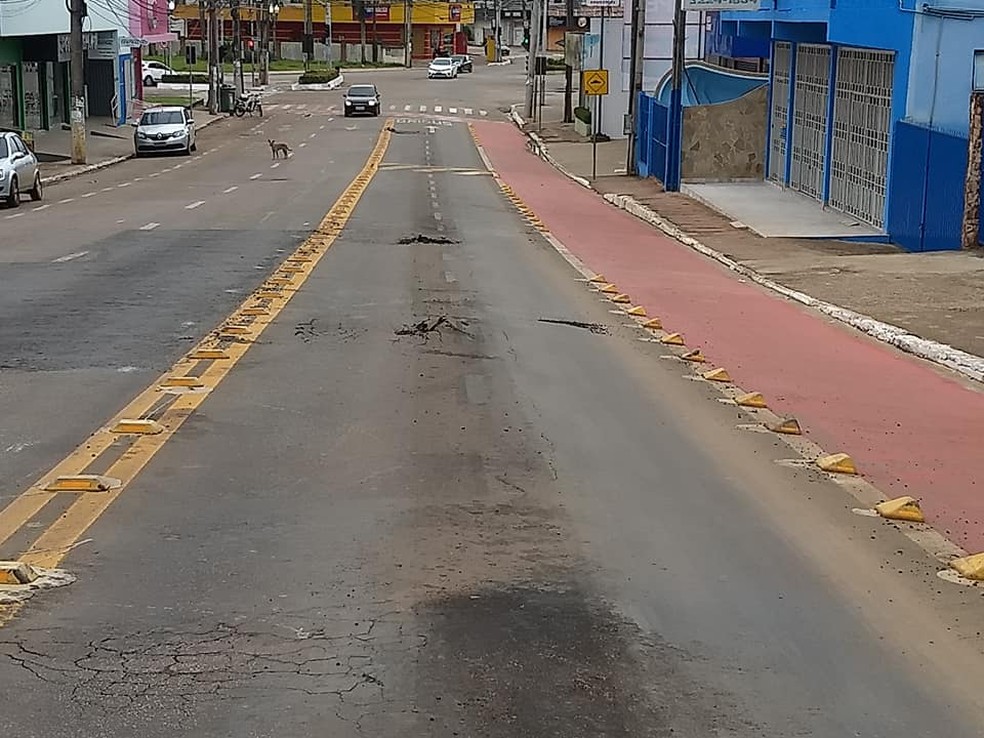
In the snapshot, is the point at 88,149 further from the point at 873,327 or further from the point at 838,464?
the point at 838,464

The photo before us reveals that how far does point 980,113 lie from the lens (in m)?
20.2

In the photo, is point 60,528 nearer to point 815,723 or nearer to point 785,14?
point 815,723

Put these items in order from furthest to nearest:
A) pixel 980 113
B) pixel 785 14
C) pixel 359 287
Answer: pixel 785 14, pixel 980 113, pixel 359 287

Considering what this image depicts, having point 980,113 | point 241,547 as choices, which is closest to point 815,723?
point 241,547

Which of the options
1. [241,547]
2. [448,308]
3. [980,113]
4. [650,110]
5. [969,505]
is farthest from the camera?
[650,110]

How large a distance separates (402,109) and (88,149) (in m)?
32.6

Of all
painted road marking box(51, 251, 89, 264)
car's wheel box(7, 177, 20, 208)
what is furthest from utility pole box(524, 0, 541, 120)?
painted road marking box(51, 251, 89, 264)

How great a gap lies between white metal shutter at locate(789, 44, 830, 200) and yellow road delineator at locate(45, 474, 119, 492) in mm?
23879

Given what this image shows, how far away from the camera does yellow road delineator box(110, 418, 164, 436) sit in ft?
29.5

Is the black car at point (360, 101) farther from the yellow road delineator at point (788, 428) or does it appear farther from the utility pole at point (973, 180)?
the yellow road delineator at point (788, 428)

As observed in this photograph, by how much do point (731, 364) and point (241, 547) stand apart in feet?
23.0

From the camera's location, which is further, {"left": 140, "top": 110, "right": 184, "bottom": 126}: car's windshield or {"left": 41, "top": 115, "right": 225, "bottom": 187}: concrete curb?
{"left": 140, "top": 110, "right": 184, "bottom": 126}: car's windshield

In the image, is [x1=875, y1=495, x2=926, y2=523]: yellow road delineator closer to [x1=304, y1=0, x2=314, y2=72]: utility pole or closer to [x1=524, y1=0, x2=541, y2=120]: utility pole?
[x1=524, y1=0, x2=541, y2=120]: utility pole

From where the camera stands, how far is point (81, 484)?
7.66 m
